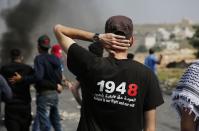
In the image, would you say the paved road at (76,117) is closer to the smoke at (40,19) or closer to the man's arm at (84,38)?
the man's arm at (84,38)

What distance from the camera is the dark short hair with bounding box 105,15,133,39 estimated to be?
2.60 m

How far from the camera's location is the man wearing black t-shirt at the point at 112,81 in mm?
2617

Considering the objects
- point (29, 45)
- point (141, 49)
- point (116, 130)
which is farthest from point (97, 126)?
point (141, 49)

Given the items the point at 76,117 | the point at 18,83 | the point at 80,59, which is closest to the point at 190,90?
the point at 80,59

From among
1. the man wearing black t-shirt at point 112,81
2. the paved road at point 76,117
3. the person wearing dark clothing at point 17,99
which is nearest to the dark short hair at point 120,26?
the man wearing black t-shirt at point 112,81

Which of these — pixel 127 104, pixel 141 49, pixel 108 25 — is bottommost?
pixel 141 49

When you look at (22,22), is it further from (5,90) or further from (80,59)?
(80,59)

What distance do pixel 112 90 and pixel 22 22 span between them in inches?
858

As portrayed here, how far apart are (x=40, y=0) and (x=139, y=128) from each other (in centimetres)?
2243

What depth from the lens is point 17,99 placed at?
5.80 metres

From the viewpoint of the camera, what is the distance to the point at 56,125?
21.8 feet

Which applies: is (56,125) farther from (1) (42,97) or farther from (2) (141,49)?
(2) (141,49)

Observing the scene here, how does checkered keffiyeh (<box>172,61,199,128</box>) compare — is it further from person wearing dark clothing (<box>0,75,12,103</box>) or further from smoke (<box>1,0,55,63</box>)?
smoke (<box>1,0,55,63</box>)

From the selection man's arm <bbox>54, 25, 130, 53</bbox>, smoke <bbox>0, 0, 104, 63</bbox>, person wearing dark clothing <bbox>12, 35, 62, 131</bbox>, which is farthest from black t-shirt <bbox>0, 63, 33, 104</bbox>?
smoke <bbox>0, 0, 104, 63</bbox>
